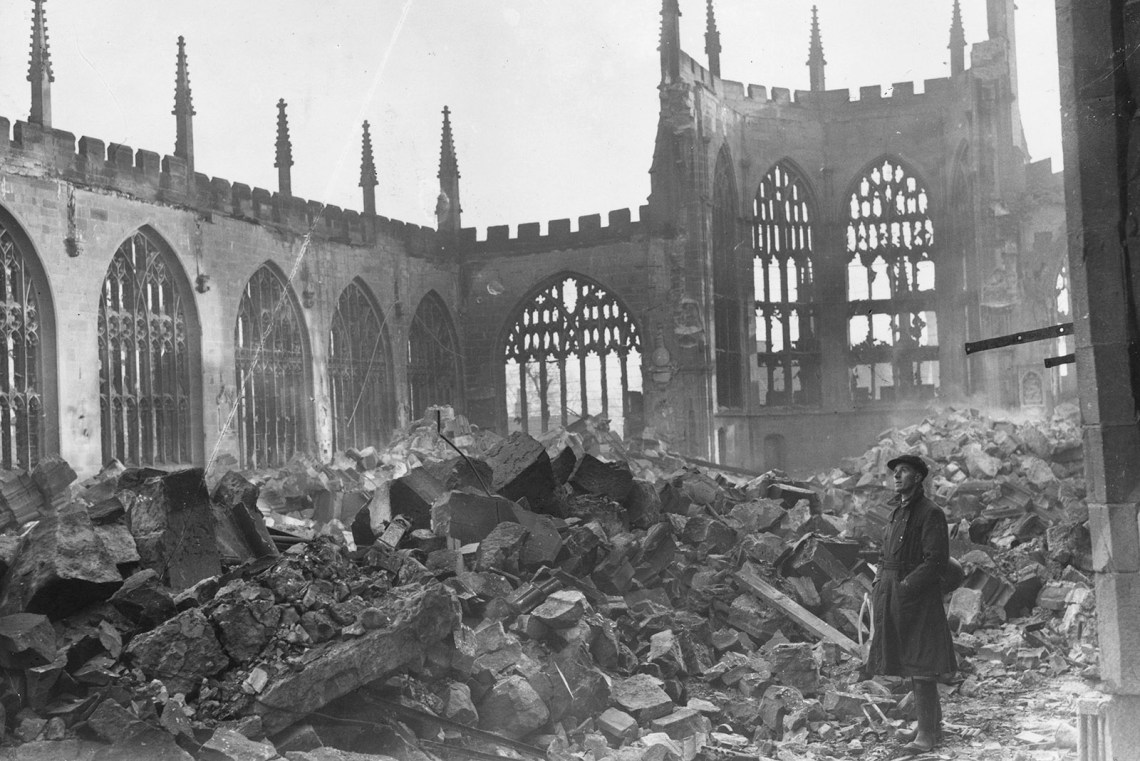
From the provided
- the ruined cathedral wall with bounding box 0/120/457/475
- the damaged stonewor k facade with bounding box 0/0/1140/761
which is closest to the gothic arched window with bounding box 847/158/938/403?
the damaged stonewor k facade with bounding box 0/0/1140/761

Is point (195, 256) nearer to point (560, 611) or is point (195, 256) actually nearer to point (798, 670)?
point (560, 611)

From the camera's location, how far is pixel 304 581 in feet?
21.9

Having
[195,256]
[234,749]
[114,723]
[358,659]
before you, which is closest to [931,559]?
[358,659]

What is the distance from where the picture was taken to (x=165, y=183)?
19.8m

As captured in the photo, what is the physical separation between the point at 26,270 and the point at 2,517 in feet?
34.3

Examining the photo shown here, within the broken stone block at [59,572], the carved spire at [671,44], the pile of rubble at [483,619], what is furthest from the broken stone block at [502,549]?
the carved spire at [671,44]

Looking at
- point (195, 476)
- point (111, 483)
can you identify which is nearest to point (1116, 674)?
point (195, 476)

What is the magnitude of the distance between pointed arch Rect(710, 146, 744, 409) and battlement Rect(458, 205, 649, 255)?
2.20m

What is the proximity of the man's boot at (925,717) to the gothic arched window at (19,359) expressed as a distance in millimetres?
14969

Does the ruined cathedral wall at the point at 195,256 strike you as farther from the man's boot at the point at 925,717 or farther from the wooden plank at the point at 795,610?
the man's boot at the point at 925,717

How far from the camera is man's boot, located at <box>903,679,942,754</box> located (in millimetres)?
6734

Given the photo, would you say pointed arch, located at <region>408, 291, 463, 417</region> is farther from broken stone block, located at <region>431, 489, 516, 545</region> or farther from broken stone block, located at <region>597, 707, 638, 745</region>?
broken stone block, located at <region>597, 707, 638, 745</region>

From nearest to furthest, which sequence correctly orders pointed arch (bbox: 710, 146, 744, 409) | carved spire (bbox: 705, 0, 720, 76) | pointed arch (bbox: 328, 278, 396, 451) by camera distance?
1. pointed arch (bbox: 328, 278, 396, 451)
2. pointed arch (bbox: 710, 146, 744, 409)
3. carved spire (bbox: 705, 0, 720, 76)

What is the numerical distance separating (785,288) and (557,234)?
6708mm
